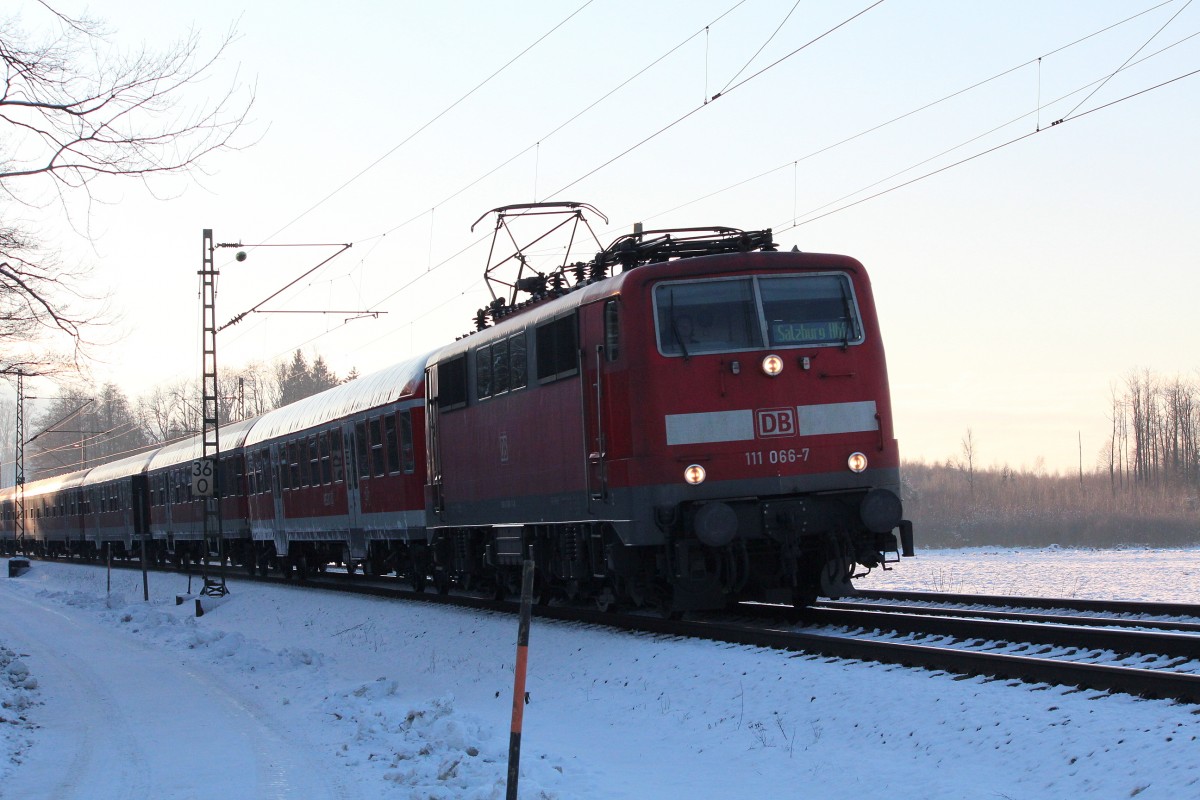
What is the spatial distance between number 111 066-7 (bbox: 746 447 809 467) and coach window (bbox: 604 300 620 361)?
68.2 inches

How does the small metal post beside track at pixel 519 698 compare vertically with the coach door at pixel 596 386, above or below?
below

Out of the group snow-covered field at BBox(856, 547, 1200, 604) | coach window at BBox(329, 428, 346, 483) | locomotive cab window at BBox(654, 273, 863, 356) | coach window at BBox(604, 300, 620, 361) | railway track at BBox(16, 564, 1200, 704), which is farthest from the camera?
coach window at BBox(329, 428, 346, 483)

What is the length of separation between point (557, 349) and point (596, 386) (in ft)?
4.22

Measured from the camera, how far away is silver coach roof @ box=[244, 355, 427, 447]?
22359 millimetres

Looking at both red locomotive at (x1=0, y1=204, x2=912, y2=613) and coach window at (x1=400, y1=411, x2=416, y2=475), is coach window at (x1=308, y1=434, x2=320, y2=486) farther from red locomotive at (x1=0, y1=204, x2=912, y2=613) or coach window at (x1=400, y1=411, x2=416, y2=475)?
red locomotive at (x1=0, y1=204, x2=912, y2=613)

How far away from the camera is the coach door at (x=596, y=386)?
45.2ft

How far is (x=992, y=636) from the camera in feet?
37.1

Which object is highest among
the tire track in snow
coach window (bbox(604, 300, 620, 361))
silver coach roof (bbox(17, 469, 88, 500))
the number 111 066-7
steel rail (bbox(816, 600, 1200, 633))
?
coach window (bbox(604, 300, 620, 361))

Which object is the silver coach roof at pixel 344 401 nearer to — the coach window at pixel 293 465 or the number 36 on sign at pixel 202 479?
the coach window at pixel 293 465

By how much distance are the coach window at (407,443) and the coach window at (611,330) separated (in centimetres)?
861

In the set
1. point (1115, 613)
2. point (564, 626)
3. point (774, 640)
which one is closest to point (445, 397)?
point (564, 626)

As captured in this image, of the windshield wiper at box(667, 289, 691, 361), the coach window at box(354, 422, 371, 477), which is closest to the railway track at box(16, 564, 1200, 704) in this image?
the windshield wiper at box(667, 289, 691, 361)

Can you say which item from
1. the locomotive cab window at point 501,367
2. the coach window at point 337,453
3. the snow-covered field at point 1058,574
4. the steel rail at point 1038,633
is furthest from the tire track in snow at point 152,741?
the snow-covered field at point 1058,574

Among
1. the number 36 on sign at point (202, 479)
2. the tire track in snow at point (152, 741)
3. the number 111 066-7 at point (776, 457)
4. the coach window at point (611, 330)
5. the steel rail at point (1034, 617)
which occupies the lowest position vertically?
the tire track in snow at point (152, 741)
